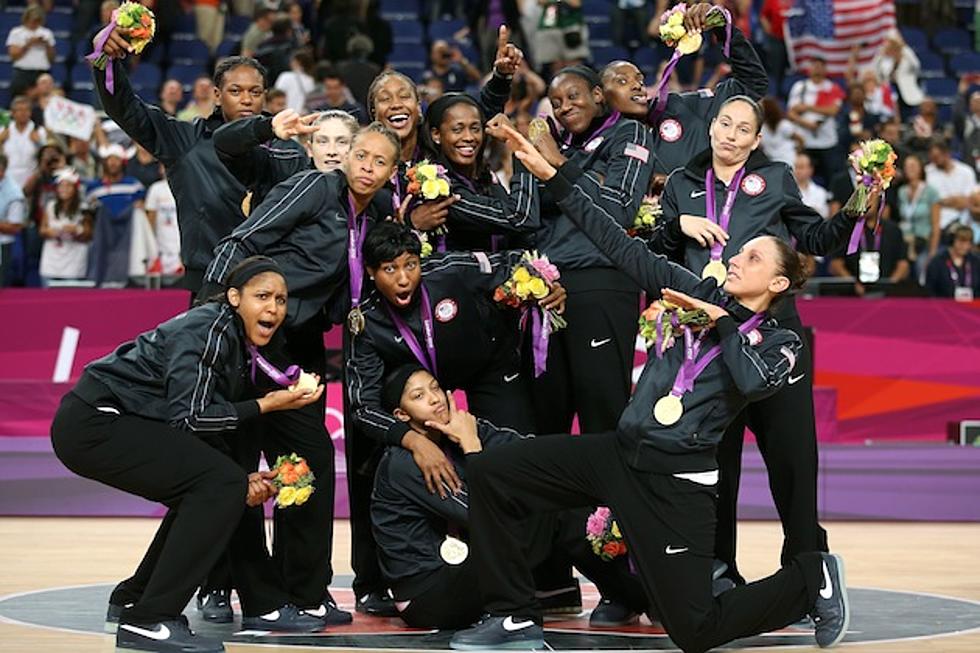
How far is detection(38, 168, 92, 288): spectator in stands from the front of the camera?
13992 millimetres

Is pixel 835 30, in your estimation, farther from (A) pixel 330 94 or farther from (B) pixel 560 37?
(A) pixel 330 94

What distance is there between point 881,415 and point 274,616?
700 cm

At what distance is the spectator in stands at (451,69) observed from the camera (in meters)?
17.0

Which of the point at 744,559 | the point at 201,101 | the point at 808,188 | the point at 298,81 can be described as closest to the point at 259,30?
the point at 298,81

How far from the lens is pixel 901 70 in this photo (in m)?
18.4

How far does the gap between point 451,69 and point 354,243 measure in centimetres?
1017

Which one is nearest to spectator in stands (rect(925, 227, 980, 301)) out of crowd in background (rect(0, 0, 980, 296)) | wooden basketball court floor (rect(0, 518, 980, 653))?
crowd in background (rect(0, 0, 980, 296))

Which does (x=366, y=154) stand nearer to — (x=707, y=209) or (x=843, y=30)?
(x=707, y=209)

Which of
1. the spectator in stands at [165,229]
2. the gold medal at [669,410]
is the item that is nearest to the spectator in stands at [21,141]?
the spectator in stands at [165,229]

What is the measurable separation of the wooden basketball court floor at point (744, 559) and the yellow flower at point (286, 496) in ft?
1.76

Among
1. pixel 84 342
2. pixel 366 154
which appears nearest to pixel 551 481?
pixel 366 154

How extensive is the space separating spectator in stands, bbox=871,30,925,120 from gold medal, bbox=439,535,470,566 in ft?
39.2

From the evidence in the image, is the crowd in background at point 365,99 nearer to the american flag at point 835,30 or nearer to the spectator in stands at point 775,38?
the spectator in stands at point 775,38

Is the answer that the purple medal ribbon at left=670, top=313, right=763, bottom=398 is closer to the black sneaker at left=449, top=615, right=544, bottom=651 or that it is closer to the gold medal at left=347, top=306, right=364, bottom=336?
the black sneaker at left=449, top=615, right=544, bottom=651
